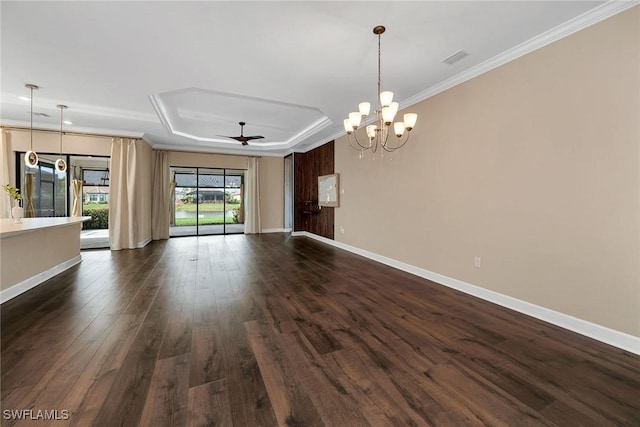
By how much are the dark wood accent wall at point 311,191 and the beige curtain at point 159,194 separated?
12.8 feet

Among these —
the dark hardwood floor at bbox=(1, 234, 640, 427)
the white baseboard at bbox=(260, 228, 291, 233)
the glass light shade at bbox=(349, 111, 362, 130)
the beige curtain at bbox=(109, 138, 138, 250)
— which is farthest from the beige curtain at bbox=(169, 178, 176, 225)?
the glass light shade at bbox=(349, 111, 362, 130)

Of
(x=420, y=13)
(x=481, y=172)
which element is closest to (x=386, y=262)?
(x=481, y=172)

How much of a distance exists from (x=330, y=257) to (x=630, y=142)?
4357mm

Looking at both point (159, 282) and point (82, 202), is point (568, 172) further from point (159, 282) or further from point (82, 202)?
point (82, 202)

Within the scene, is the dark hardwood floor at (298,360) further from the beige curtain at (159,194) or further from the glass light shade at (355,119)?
the beige curtain at (159,194)

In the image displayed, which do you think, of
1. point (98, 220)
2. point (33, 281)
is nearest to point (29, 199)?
point (33, 281)

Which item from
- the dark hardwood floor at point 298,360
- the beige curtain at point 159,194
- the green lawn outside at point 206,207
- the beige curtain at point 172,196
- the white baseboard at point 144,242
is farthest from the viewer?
the green lawn outside at point 206,207

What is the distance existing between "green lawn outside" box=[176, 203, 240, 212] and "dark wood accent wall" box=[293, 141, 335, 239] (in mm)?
2981

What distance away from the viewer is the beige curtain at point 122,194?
243 inches

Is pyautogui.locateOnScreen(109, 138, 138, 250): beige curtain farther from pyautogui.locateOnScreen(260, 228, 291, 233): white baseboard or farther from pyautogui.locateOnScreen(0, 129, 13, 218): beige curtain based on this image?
pyautogui.locateOnScreen(260, 228, 291, 233): white baseboard

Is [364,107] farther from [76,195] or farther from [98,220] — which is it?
[98,220]

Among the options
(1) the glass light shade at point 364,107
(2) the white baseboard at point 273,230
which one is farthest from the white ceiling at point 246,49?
(2) the white baseboard at point 273,230

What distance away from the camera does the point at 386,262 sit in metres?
4.91

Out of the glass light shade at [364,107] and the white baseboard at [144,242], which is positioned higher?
the glass light shade at [364,107]
